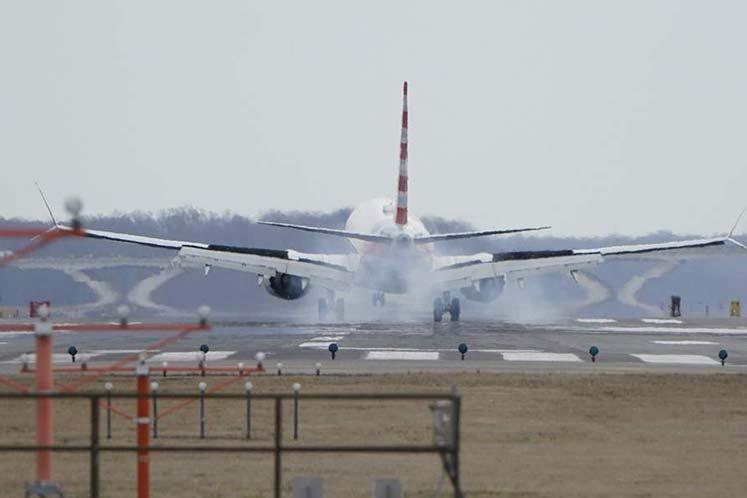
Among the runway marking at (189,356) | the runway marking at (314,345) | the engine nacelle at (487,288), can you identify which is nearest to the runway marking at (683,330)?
the engine nacelle at (487,288)

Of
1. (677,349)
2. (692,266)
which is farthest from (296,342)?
(692,266)

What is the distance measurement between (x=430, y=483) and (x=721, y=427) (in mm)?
9479

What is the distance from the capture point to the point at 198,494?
20.8 meters

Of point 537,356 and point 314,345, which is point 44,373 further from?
point 314,345

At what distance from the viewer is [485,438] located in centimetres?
2773

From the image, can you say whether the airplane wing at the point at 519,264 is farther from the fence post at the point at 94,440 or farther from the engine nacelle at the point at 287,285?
the fence post at the point at 94,440

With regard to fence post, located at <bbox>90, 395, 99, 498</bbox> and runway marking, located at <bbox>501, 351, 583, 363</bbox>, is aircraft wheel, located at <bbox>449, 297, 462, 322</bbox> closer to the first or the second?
runway marking, located at <bbox>501, 351, 583, 363</bbox>

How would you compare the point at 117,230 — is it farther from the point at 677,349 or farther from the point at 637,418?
the point at 637,418

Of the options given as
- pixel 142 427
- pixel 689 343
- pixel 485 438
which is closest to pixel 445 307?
pixel 689 343

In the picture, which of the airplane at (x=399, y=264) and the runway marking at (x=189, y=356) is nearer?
the runway marking at (x=189, y=356)

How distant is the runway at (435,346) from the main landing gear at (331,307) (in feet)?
17.7

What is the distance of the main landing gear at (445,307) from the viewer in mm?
75875

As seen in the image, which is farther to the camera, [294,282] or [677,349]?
[294,282]

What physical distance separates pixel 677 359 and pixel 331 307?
118 ft
